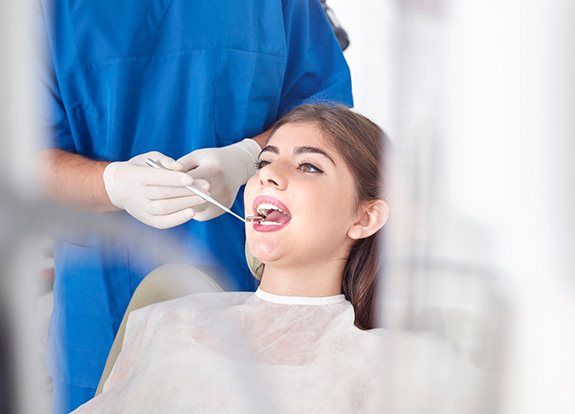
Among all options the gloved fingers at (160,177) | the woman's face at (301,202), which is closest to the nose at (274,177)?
the woman's face at (301,202)

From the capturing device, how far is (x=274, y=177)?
91cm

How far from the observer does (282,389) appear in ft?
2.90

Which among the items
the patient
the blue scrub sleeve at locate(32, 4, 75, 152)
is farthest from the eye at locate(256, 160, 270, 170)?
the blue scrub sleeve at locate(32, 4, 75, 152)

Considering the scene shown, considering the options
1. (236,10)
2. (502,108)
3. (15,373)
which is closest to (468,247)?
(502,108)

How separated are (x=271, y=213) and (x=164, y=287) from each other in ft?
0.74

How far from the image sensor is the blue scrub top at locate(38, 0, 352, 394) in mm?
971

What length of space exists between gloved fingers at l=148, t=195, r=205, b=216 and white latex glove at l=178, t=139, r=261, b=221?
2cm

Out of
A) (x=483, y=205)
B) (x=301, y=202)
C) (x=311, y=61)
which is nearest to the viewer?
(x=483, y=205)

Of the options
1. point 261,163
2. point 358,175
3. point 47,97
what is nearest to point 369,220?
point 358,175

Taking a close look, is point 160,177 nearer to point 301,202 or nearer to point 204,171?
point 204,171

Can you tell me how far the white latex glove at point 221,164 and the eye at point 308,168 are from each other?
0.09 m

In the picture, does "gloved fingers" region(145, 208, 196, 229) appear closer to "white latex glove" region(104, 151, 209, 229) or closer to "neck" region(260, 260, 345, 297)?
"white latex glove" region(104, 151, 209, 229)

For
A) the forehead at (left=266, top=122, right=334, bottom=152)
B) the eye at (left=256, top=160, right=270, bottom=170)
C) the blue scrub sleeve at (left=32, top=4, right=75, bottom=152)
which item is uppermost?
the blue scrub sleeve at (left=32, top=4, right=75, bottom=152)

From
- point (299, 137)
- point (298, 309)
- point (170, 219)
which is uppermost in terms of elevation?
point (299, 137)
